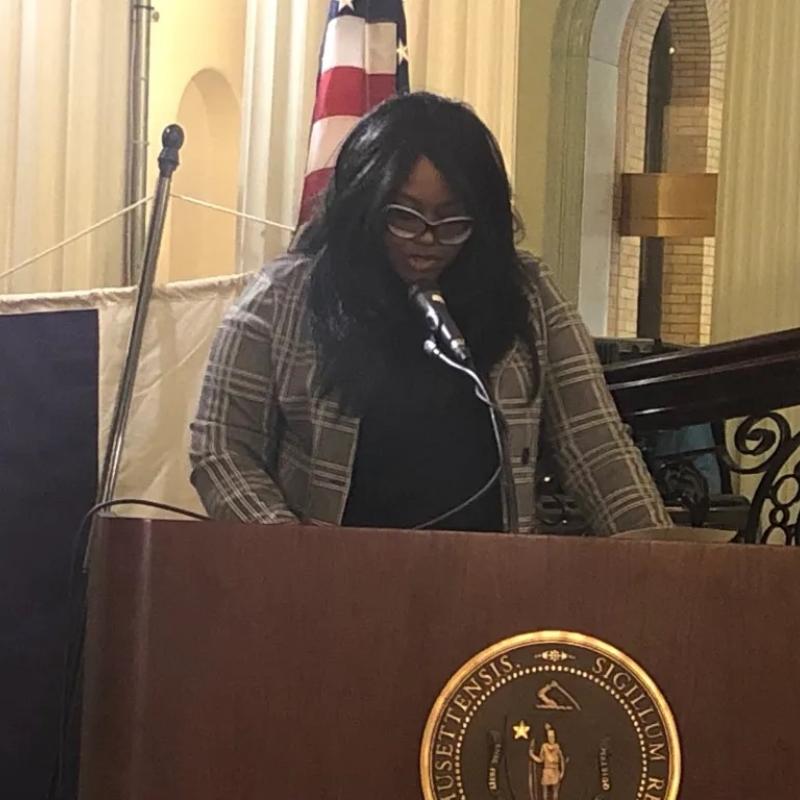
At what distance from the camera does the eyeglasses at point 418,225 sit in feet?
5.13

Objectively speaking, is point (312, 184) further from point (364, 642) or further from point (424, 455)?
point (364, 642)

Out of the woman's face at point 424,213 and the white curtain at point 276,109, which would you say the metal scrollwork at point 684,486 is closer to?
the white curtain at point 276,109

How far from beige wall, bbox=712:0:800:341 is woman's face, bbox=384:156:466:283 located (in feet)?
8.09

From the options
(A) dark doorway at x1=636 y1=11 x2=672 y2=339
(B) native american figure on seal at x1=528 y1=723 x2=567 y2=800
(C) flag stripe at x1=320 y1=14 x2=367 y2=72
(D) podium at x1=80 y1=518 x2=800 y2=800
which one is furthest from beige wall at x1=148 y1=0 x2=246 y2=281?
(B) native american figure on seal at x1=528 y1=723 x2=567 y2=800

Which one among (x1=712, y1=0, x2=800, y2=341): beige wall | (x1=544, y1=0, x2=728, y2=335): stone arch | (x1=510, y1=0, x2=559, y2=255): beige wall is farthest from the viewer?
(x1=544, y1=0, x2=728, y2=335): stone arch

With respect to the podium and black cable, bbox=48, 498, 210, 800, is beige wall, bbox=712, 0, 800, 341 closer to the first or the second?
black cable, bbox=48, 498, 210, 800

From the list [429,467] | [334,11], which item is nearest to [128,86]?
[334,11]

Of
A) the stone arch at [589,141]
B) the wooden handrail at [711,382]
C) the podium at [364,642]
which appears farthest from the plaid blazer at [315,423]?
the stone arch at [589,141]

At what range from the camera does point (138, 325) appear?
7.03ft

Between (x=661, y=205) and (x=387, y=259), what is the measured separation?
3991 millimetres

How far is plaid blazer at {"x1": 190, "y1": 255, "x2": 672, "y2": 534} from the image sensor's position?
155cm

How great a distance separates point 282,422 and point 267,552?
0.63 metres

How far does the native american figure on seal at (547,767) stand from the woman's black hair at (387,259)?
680mm

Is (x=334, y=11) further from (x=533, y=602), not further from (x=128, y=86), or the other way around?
(x=533, y=602)
